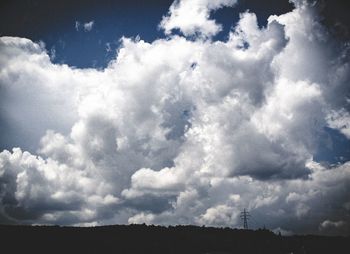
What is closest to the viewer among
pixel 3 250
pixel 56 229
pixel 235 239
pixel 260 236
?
pixel 3 250

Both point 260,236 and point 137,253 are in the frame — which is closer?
point 137,253

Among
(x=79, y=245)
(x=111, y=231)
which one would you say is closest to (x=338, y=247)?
(x=111, y=231)

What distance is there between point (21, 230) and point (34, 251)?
8.41 meters

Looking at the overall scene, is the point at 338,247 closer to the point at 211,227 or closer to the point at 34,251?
the point at 211,227

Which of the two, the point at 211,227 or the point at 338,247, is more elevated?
the point at 211,227

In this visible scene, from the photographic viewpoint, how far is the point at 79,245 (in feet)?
294

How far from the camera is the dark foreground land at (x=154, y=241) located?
84481 millimetres

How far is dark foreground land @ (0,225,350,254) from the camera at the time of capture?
8448cm

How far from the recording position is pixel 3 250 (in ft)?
254

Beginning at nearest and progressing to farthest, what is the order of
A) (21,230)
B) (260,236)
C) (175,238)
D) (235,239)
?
(21,230)
(175,238)
(235,239)
(260,236)

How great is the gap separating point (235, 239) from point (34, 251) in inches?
2811

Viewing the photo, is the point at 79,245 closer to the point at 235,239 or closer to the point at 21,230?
the point at 21,230

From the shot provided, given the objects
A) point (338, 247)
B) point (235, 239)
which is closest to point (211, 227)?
point (235, 239)

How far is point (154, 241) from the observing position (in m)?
104
